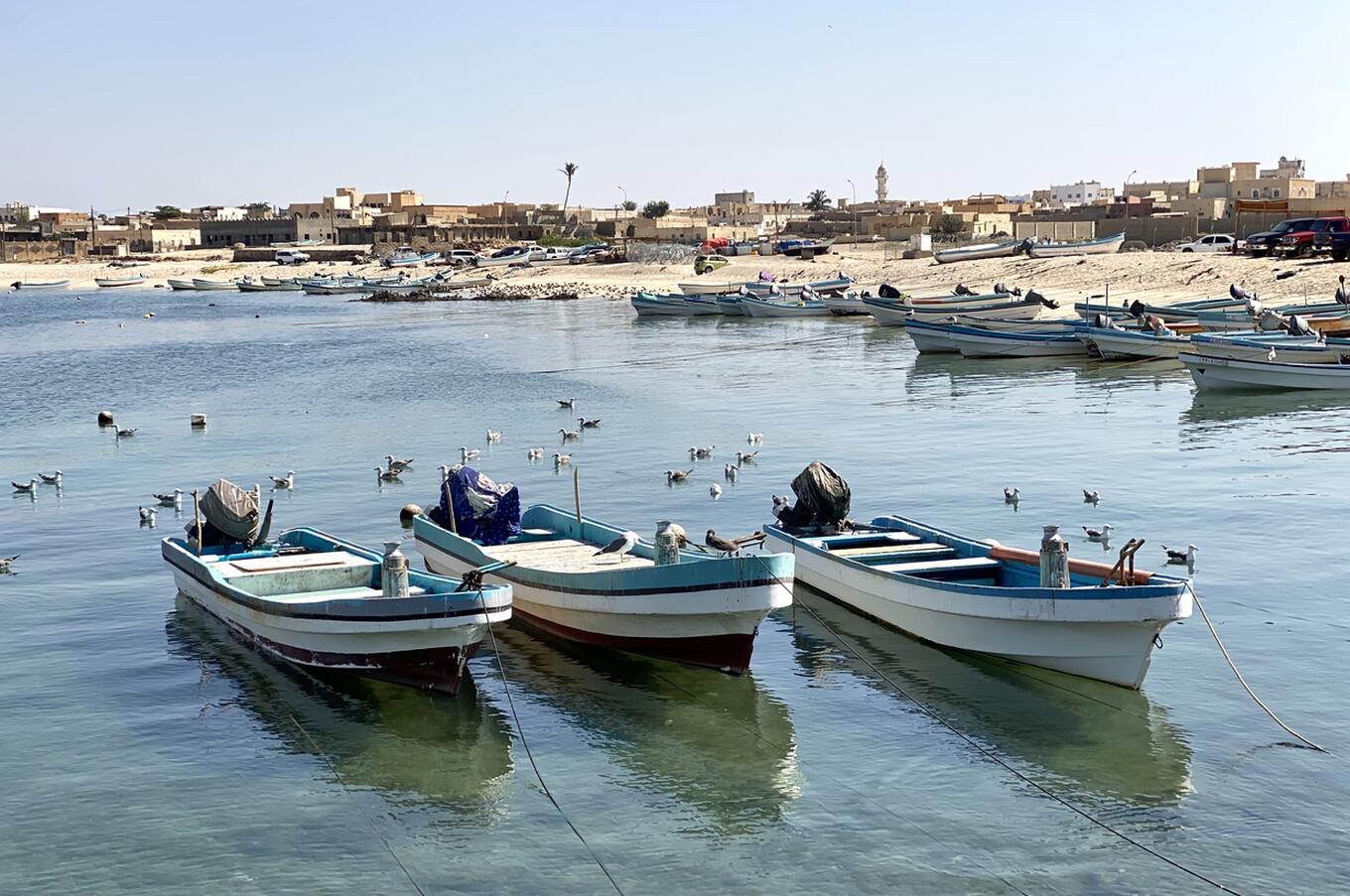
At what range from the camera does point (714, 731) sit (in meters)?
15.0

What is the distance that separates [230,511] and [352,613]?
4.88 meters

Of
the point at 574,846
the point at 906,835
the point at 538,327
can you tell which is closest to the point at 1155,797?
the point at 906,835

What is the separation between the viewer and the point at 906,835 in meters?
12.3

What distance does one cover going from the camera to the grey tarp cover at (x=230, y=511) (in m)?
19.1

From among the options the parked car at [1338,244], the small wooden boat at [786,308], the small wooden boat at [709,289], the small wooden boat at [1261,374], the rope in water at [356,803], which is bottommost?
the rope in water at [356,803]

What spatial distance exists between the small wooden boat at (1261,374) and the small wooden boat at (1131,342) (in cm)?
692

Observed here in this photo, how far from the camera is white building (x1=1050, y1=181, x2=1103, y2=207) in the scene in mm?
159000

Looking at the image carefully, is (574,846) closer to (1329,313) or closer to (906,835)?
(906,835)

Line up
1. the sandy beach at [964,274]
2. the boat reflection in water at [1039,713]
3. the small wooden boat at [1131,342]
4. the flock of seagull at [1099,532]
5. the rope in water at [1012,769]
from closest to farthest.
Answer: the rope in water at [1012,769] < the boat reflection in water at [1039,713] < the flock of seagull at [1099,532] < the small wooden boat at [1131,342] < the sandy beach at [964,274]

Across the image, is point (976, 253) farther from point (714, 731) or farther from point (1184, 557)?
point (714, 731)

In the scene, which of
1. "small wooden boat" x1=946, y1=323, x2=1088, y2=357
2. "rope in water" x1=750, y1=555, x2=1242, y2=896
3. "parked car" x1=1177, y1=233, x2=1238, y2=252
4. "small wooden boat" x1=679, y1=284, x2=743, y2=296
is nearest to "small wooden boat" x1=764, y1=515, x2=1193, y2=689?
"rope in water" x1=750, y1=555, x2=1242, y2=896

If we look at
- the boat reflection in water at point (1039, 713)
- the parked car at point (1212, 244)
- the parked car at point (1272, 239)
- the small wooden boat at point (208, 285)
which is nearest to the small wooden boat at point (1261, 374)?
the boat reflection in water at point (1039, 713)

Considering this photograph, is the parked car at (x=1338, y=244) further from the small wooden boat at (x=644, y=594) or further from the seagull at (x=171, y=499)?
the small wooden boat at (x=644, y=594)

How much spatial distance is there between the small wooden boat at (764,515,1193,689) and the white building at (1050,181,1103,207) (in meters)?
146
